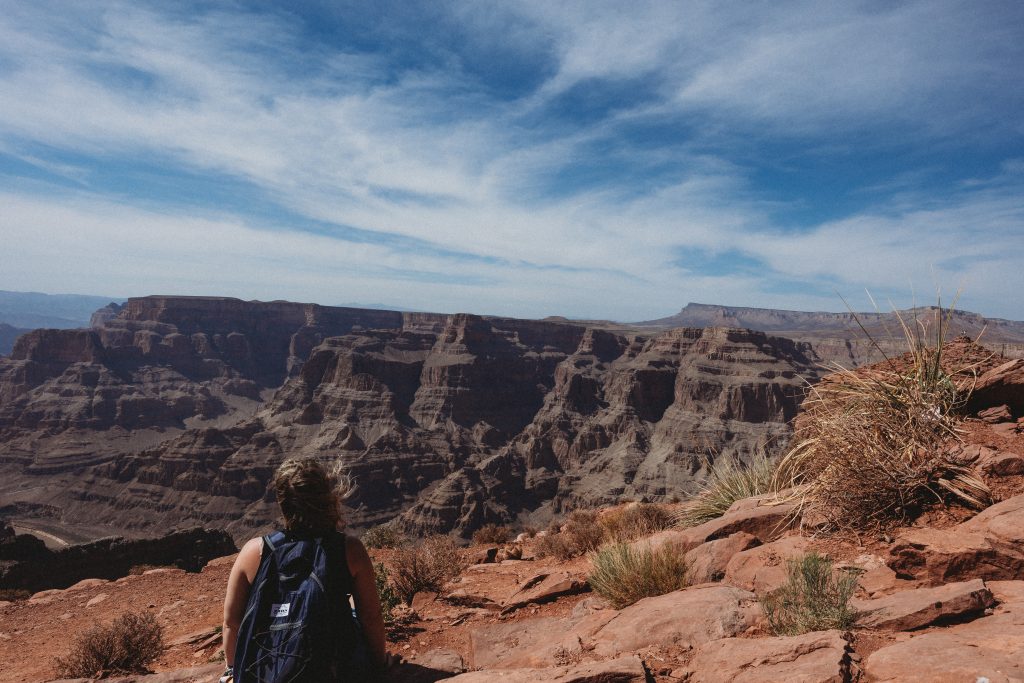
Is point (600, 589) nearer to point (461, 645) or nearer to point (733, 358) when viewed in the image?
point (461, 645)

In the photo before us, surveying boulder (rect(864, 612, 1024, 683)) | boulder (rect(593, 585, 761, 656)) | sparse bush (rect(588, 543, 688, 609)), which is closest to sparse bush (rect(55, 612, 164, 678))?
sparse bush (rect(588, 543, 688, 609))

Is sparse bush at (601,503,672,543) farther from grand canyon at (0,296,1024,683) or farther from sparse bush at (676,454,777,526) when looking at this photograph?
sparse bush at (676,454,777,526)

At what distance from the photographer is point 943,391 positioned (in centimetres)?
604

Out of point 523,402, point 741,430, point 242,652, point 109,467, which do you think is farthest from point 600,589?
point 523,402

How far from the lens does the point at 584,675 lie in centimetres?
331

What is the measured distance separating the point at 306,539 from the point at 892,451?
560cm

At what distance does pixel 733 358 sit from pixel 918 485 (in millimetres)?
97935

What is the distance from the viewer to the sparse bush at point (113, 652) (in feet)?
20.8

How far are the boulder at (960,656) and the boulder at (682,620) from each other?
121 cm

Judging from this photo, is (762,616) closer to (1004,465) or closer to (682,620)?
(682,620)

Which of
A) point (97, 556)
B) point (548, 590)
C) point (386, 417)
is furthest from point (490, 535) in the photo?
point (386, 417)

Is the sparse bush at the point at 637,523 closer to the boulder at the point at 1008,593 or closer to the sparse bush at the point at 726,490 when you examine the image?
the sparse bush at the point at 726,490

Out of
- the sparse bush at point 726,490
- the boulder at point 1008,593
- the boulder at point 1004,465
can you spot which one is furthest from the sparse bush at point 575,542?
the boulder at point 1008,593

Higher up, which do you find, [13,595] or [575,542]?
[575,542]
